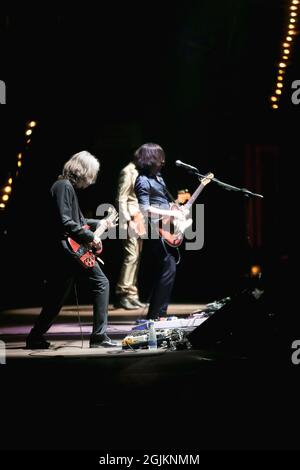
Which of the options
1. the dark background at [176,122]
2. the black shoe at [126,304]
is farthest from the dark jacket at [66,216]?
the dark background at [176,122]

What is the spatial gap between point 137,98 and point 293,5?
2.98 meters

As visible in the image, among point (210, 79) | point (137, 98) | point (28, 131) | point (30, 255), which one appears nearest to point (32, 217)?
point (30, 255)

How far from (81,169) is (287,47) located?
5.77 m

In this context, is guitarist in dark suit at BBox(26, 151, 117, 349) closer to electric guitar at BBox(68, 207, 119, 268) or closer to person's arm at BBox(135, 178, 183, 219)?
electric guitar at BBox(68, 207, 119, 268)

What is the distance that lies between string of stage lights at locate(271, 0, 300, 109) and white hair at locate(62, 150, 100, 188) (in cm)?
500

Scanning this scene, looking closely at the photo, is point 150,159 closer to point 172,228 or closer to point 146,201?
point 146,201

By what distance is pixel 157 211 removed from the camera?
8.47 metres

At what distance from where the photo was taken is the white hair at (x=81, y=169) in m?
7.52

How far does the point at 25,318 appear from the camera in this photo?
10.5m

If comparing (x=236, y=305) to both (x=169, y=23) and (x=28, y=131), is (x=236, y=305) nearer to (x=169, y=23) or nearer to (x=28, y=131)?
(x=28, y=131)

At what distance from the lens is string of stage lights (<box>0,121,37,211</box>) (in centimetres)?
1203

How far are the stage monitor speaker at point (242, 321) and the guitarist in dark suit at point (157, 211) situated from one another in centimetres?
151

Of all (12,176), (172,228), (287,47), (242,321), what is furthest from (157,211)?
(287,47)

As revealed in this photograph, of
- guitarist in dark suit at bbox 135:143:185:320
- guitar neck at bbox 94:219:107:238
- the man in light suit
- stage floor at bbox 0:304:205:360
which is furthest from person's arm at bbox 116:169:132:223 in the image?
guitar neck at bbox 94:219:107:238
